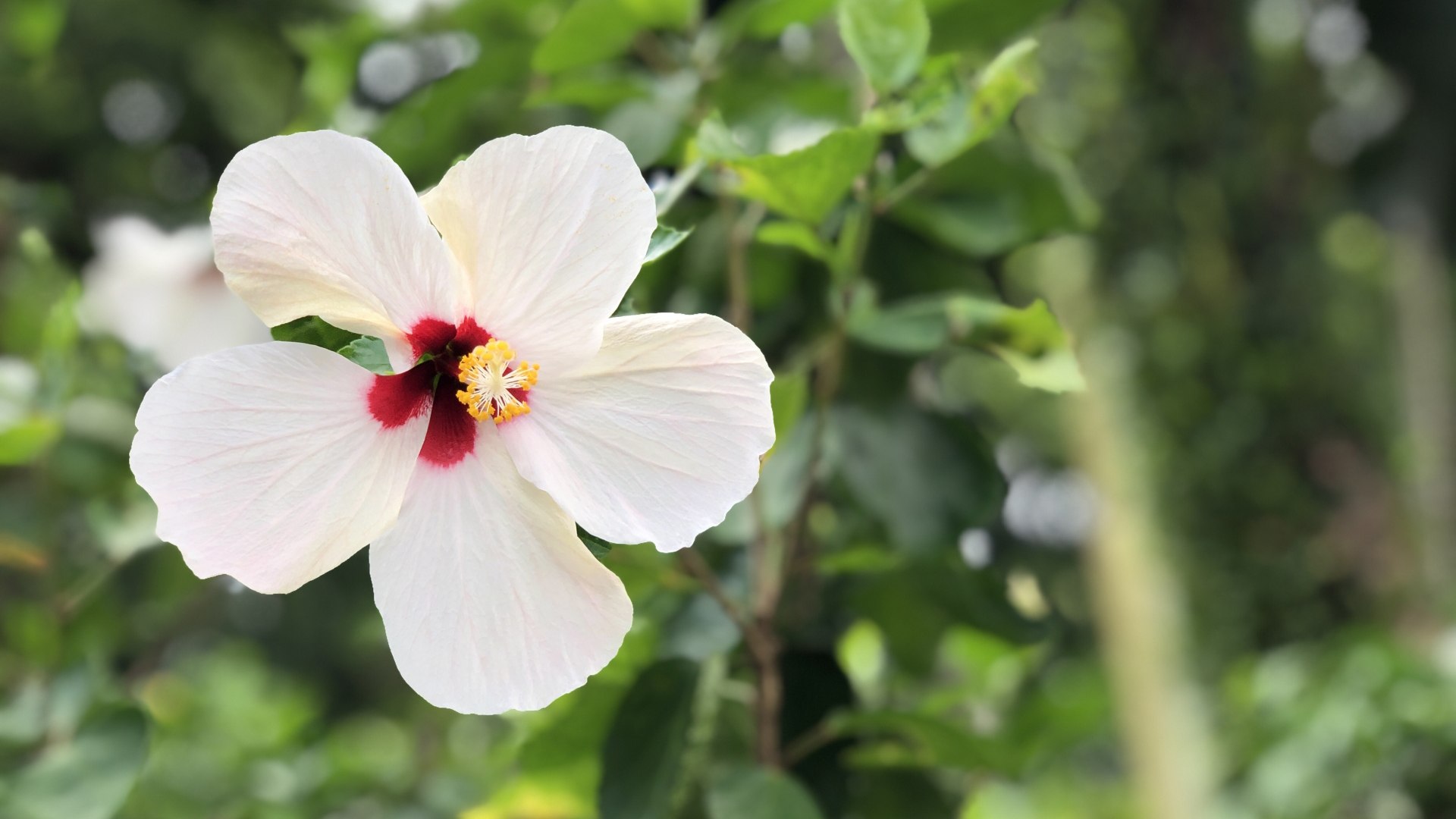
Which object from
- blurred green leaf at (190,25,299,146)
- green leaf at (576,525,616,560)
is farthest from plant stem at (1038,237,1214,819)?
blurred green leaf at (190,25,299,146)

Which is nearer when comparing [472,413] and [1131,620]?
[472,413]

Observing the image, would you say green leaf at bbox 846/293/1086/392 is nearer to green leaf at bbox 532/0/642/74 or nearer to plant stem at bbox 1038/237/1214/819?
green leaf at bbox 532/0/642/74

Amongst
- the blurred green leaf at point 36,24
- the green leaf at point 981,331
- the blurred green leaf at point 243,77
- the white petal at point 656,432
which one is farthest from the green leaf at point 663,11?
the blurred green leaf at point 243,77

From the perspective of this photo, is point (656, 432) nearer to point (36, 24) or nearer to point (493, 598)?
point (493, 598)

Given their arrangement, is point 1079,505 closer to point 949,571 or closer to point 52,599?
point 949,571

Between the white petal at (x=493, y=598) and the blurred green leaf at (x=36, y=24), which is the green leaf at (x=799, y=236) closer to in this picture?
the white petal at (x=493, y=598)

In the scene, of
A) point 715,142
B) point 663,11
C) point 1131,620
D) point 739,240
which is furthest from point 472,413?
point 1131,620

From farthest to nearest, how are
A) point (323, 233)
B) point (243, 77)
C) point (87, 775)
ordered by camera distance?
1. point (243, 77)
2. point (87, 775)
3. point (323, 233)
